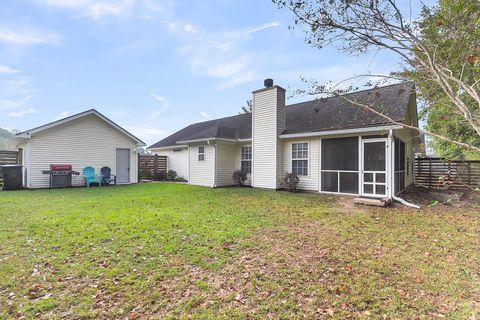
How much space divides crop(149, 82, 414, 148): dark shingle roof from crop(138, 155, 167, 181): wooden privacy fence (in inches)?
243

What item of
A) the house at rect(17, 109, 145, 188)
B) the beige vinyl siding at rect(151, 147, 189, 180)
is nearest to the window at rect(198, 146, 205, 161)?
the beige vinyl siding at rect(151, 147, 189, 180)

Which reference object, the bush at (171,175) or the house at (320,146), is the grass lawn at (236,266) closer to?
the house at (320,146)

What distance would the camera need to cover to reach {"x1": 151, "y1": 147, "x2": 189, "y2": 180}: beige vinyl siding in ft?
57.8

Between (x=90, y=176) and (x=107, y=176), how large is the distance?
94 centimetres

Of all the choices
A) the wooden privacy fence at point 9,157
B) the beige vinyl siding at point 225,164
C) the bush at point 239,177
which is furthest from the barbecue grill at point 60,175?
the bush at point 239,177

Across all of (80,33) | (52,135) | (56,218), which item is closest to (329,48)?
(56,218)

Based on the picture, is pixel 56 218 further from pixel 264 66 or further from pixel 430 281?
pixel 264 66

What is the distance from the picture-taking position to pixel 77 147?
13.5 metres

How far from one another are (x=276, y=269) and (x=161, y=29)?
39.0 feet

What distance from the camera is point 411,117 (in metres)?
12.3

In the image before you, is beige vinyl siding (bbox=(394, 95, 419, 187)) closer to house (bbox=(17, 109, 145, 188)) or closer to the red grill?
house (bbox=(17, 109, 145, 188))

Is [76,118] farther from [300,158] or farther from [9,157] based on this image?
[300,158]

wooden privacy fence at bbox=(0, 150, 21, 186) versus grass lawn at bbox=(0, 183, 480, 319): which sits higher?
wooden privacy fence at bbox=(0, 150, 21, 186)

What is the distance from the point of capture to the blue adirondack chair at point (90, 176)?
532 inches
